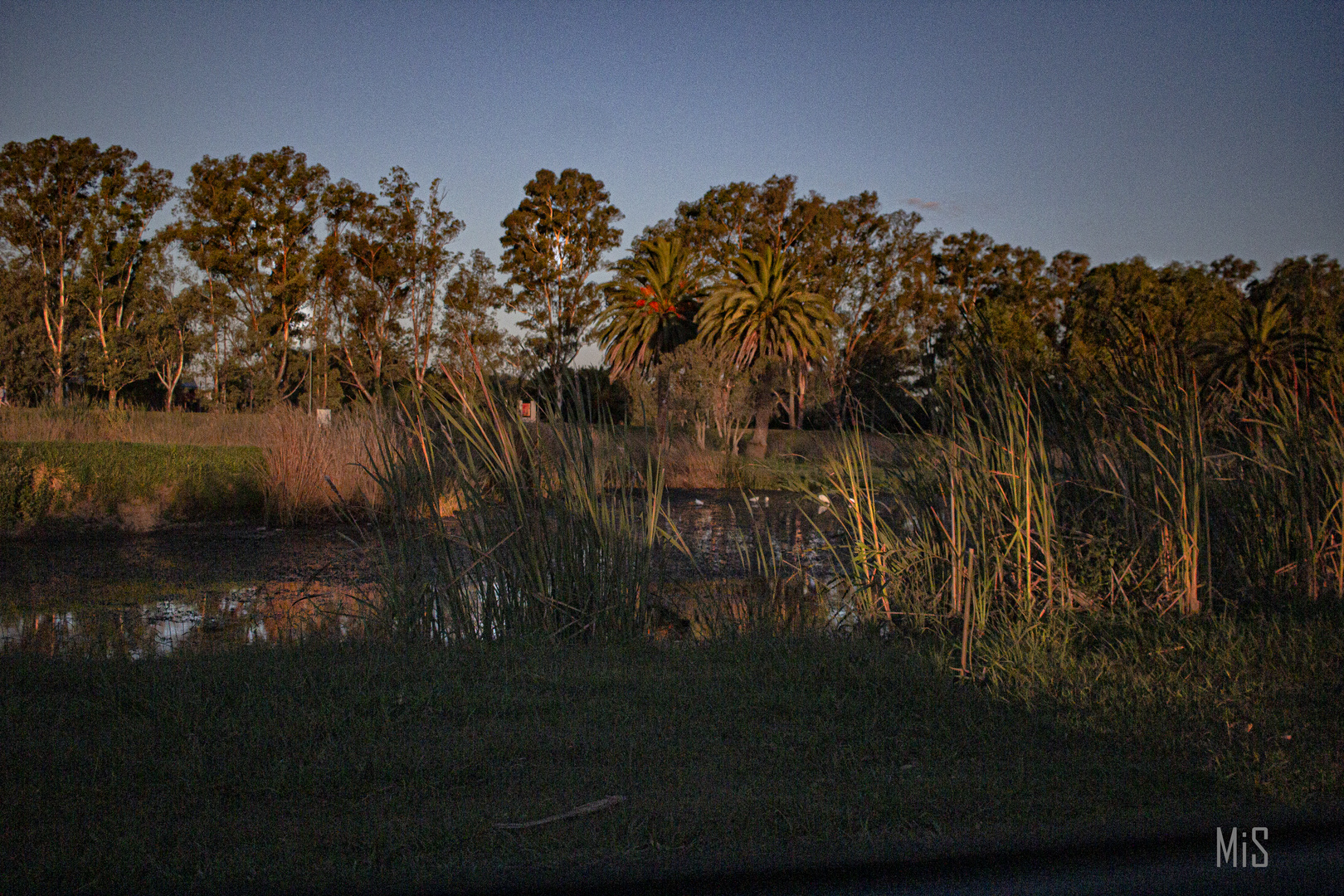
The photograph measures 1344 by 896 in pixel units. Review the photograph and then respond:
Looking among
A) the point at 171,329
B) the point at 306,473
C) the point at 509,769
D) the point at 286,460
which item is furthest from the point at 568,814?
the point at 171,329

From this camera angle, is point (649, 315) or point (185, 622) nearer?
point (185, 622)

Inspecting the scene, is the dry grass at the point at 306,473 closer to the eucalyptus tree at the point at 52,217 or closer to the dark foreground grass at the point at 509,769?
the dark foreground grass at the point at 509,769

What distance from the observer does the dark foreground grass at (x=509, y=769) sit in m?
2.25

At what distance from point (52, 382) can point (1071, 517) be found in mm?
36760

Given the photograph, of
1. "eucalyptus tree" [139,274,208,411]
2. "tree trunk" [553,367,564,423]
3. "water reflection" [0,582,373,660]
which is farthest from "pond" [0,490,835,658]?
"eucalyptus tree" [139,274,208,411]

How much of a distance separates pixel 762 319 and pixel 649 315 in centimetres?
436

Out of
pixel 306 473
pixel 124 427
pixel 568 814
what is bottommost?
pixel 568 814

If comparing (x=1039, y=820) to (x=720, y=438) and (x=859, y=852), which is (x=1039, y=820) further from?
(x=720, y=438)

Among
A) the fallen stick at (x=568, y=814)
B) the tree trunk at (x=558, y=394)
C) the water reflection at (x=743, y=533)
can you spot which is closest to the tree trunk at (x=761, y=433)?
the water reflection at (x=743, y=533)

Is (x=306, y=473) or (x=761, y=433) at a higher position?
(x=761, y=433)

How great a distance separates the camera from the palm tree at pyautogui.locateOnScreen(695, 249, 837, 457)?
2598 cm

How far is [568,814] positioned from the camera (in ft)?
8.01

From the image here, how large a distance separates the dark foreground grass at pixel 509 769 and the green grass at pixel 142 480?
8.10 metres

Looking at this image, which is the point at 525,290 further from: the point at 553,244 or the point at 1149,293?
the point at 1149,293
